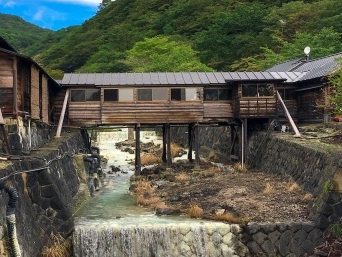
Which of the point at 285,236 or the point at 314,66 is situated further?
the point at 314,66

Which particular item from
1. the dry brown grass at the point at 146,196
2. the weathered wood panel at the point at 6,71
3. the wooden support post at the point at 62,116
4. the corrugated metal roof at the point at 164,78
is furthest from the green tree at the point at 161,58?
the weathered wood panel at the point at 6,71

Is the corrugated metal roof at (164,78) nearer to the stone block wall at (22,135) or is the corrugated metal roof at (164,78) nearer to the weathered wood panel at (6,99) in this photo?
the stone block wall at (22,135)

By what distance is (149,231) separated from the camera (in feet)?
62.1

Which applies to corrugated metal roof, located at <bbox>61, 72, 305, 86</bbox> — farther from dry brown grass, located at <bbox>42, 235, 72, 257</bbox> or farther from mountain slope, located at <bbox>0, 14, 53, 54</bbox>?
mountain slope, located at <bbox>0, 14, 53, 54</bbox>

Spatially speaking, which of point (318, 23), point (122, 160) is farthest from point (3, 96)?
point (318, 23)

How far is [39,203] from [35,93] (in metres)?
10.4

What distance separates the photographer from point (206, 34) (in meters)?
71.9

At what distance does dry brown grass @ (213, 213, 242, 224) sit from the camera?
19578 millimetres

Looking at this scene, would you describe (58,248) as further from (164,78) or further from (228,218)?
(164,78)

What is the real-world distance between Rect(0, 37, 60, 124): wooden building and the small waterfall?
23.1 ft

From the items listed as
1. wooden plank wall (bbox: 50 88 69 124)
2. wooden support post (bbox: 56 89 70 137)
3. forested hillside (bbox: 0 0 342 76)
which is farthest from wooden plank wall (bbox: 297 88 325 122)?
wooden plank wall (bbox: 50 88 69 124)

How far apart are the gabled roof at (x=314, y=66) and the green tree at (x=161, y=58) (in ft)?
41.2

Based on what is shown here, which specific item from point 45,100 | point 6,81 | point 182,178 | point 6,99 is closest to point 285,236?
point 182,178

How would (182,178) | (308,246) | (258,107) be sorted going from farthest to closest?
(258,107), (182,178), (308,246)
